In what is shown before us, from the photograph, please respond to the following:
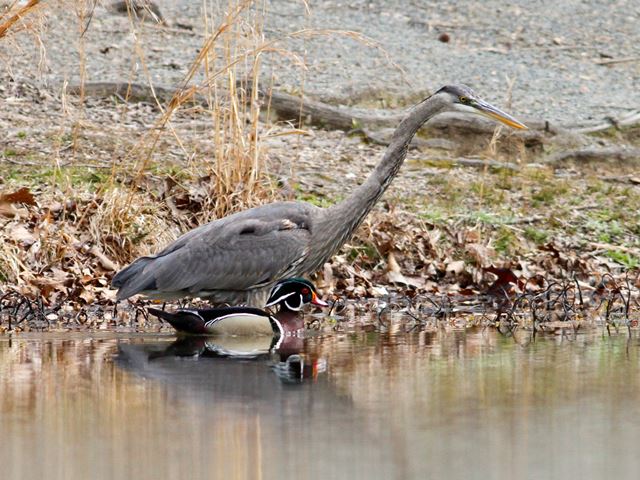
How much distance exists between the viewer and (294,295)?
8148 millimetres

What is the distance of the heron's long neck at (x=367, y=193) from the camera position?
8.66 metres

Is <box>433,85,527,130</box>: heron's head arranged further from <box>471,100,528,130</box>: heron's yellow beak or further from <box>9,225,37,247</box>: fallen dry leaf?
<box>9,225,37,247</box>: fallen dry leaf

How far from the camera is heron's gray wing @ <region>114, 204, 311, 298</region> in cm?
836

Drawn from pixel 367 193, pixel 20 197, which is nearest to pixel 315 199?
pixel 367 193

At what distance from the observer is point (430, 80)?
15734 millimetres

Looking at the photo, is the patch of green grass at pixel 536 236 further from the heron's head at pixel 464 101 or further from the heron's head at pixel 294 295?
the heron's head at pixel 294 295

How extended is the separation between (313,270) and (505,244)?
2.75 m

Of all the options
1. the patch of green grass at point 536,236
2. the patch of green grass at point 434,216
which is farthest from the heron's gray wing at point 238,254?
the patch of green grass at point 536,236

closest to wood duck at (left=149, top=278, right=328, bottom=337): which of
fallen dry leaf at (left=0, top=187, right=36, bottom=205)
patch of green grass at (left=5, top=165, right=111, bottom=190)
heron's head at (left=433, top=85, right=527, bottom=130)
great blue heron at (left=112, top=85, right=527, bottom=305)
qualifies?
great blue heron at (left=112, top=85, right=527, bottom=305)

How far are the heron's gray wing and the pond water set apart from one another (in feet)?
2.76

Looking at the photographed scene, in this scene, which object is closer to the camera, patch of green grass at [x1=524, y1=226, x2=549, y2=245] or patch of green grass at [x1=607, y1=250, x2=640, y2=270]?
patch of green grass at [x1=607, y1=250, x2=640, y2=270]

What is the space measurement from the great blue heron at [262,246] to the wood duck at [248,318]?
39 cm

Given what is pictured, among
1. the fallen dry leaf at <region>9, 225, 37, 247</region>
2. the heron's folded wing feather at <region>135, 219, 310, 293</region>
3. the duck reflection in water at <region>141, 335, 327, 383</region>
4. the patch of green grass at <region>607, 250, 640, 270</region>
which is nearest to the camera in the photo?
the duck reflection in water at <region>141, 335, 327, 383</region>

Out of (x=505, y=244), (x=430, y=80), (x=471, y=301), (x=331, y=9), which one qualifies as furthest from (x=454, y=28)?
(x=471, y=301)
